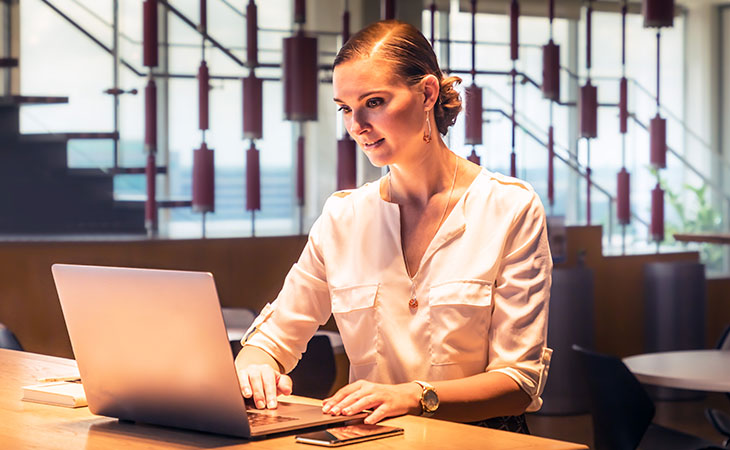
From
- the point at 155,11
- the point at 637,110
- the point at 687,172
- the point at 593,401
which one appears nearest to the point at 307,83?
the point at 155,11

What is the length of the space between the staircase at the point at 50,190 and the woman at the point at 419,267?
9.38 ft

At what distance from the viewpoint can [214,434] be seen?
1.32 metres

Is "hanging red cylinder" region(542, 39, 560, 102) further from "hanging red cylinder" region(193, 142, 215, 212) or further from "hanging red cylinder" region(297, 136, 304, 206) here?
"hanging red cylinder" region(193, 142, 215, 212)

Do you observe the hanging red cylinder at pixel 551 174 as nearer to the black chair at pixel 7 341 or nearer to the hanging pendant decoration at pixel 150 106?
the hanging pendant decoration at pixel 150 106

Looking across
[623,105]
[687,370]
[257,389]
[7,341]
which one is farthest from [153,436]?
[623,105]

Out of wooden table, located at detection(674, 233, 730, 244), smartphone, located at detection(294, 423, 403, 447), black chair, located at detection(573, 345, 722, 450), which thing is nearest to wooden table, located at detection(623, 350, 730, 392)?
black chair, located at detection(573, 345, 722, 450)

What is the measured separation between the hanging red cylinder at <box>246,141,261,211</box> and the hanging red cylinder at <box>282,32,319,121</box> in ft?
1.26

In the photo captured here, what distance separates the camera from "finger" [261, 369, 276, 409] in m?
1.50

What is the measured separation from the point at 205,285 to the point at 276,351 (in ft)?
2.20

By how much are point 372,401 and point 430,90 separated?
0.64 metres

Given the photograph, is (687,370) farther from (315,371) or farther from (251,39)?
(251,39)

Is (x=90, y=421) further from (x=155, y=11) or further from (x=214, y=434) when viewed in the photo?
(x=155, y=11)

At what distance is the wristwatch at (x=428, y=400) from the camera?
1519 millimetres

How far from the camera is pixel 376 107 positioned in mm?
1721
